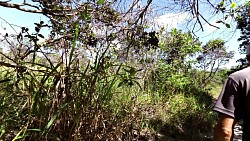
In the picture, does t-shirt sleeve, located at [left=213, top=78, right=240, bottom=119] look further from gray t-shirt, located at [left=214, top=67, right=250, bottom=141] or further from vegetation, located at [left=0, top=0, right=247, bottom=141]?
vegetation, located at [left=0, top=0, right=247, bottom=141]

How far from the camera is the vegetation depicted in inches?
123

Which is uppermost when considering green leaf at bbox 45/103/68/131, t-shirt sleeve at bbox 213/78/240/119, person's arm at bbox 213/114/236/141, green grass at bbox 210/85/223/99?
t-shirt sleeve at bbox 213/78/240/119

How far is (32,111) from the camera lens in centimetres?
312

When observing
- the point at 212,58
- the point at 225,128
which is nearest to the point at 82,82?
the point at 225,128

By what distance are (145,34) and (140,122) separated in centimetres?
152

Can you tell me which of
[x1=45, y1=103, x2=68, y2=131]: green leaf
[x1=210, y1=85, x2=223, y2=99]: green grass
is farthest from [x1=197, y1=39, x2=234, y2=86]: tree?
[x1=45, y1=103, x2=68, y2=131]: green leaf

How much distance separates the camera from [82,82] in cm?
324

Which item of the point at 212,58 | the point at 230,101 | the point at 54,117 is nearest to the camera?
the point at 230,101

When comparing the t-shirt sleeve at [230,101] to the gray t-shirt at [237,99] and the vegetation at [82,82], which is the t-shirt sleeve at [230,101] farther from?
the vegetation at [82,82]

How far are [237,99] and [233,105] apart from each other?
0.05 m

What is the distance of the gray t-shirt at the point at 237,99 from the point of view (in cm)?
212

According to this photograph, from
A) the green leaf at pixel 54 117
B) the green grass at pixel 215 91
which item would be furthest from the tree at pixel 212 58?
the green leaf at pixel 54 117

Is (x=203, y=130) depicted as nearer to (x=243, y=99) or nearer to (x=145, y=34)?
(x=145, y=34)

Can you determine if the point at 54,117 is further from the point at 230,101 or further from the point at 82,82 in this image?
the point at 230,101
